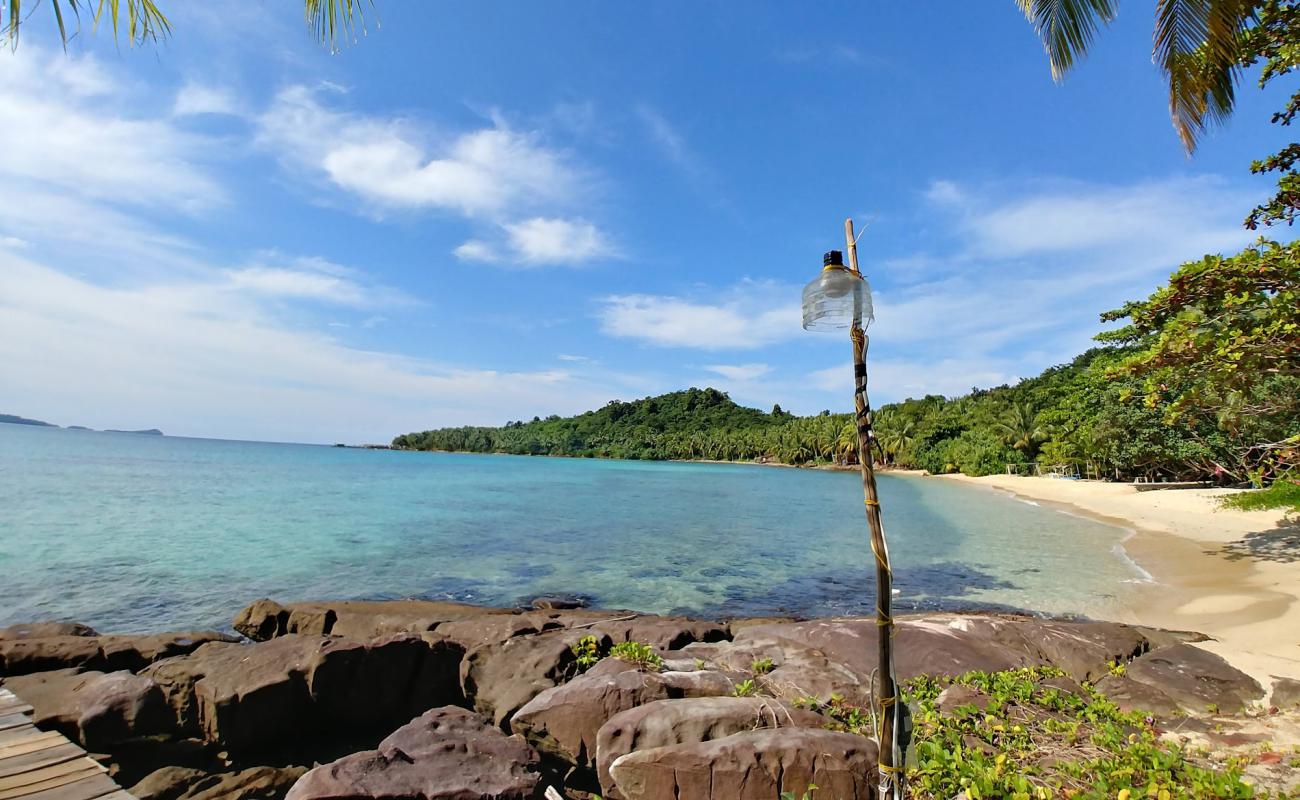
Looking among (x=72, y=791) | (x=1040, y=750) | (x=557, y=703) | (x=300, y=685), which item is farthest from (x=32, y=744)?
(x=1040, y=750)

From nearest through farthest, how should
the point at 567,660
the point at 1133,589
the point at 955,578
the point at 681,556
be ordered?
1. the point at 567,660
2. the point at 1133,589
3. the point at 955,578
4. the point at 681,556

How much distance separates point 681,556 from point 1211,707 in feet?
52.4

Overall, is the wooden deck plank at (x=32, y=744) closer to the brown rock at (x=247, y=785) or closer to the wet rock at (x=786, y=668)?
the brown rock at (x=247, y=785)

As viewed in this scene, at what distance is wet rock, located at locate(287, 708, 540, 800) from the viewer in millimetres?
4598

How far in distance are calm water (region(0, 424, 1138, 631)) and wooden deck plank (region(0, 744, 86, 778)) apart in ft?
24.8

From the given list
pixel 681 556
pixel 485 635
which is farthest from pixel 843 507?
pixel 485 635

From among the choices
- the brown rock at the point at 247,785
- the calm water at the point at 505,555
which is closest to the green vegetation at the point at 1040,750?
the brown rock at the point at 247,785

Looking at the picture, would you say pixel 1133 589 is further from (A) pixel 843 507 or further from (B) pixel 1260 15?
(A) pixel 843 507

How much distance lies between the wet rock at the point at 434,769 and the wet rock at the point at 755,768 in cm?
110

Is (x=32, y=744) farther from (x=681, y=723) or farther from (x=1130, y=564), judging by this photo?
(x=1130, y=564)

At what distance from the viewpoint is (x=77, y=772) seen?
16.5 feet

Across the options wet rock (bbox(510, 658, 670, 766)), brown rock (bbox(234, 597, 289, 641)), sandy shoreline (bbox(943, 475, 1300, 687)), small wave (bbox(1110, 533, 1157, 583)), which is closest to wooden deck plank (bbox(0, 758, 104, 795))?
wet rock (bbox(510, 658, 670, 766))

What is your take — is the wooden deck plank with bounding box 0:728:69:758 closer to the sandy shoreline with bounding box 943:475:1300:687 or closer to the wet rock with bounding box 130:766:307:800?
the wet rock with bounding box 130:766:307:800

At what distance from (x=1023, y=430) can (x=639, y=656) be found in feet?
254
